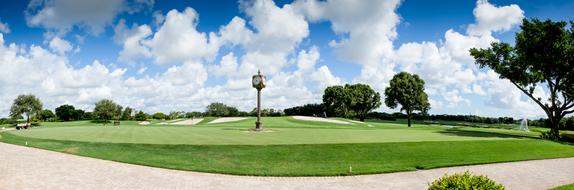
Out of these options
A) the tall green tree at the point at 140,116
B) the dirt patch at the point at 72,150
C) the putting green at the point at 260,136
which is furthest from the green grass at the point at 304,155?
the tall green tree at the point at 140,116

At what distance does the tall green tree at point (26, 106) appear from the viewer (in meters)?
77.2

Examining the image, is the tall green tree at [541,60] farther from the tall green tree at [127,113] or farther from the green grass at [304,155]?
the tall green tree at [127,113]

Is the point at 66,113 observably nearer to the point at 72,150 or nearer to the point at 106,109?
the point at 106,109

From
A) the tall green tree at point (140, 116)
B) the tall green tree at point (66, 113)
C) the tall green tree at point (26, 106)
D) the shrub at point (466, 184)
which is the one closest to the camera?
the shrub at point (466, 184)

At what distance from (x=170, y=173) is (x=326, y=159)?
7.46 m

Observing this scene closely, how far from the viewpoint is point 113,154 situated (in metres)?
20.0

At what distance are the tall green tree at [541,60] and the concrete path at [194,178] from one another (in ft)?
69.0

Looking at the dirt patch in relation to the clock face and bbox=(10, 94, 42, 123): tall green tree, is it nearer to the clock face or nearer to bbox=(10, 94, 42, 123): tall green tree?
the clock face

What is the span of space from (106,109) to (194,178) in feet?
236

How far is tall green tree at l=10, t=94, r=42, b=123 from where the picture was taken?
→ 7719 centimetres

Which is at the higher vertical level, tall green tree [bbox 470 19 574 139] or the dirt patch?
tall green tree [bbox 470 19 574 139]

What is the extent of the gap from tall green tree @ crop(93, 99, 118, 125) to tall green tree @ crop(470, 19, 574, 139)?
68651 mm

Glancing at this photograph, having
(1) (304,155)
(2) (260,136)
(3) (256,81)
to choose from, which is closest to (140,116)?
(3) (256,81)

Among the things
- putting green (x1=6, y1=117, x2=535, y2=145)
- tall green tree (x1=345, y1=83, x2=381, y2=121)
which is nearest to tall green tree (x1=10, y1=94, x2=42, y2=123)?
putting green (x1=6, y1=117, x2=535, y2=145)
